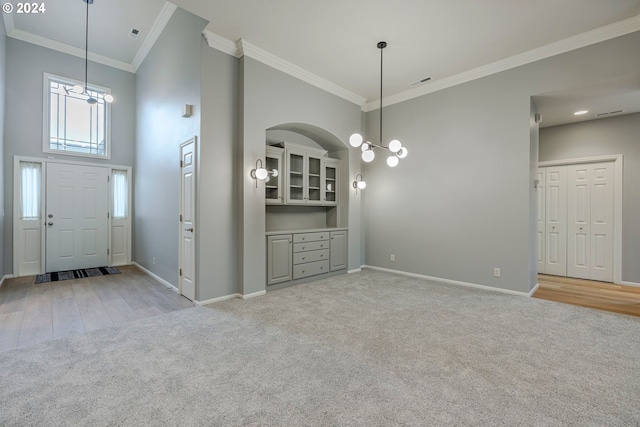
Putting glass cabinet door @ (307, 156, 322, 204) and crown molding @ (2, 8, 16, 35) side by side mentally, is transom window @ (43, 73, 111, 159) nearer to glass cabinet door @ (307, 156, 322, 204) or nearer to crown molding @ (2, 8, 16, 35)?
crown molding @ (2, 8, 16, 35)

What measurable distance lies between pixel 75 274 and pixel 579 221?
31.6 feet

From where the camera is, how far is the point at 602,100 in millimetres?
4246

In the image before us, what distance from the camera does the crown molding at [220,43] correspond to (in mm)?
3744

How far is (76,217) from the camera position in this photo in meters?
5.93

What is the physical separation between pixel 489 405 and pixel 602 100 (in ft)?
16.1

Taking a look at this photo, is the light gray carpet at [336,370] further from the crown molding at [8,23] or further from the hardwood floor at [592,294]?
the crown molding at [8,23]

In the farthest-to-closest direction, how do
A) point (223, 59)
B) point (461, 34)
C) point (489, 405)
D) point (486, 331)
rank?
point (223, 59), point (461, 34), point (486, 331), point (489, 405)

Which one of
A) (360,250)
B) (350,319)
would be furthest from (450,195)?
(350,319)

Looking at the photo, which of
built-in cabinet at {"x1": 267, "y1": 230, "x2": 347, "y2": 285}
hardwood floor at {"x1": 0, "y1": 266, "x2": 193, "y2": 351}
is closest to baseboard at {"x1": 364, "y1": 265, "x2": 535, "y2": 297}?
built-in cabinet at {"x1": 267, "y1": 230, "x2": 347, "y2": 285}

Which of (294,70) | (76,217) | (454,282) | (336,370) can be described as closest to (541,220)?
(454,282)

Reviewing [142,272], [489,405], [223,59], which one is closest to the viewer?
[489,405]

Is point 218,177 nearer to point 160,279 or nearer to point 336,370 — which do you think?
point 160,279

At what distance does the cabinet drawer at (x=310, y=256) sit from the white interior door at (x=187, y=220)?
1588mm

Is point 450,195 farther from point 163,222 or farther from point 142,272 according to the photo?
point 142,272
